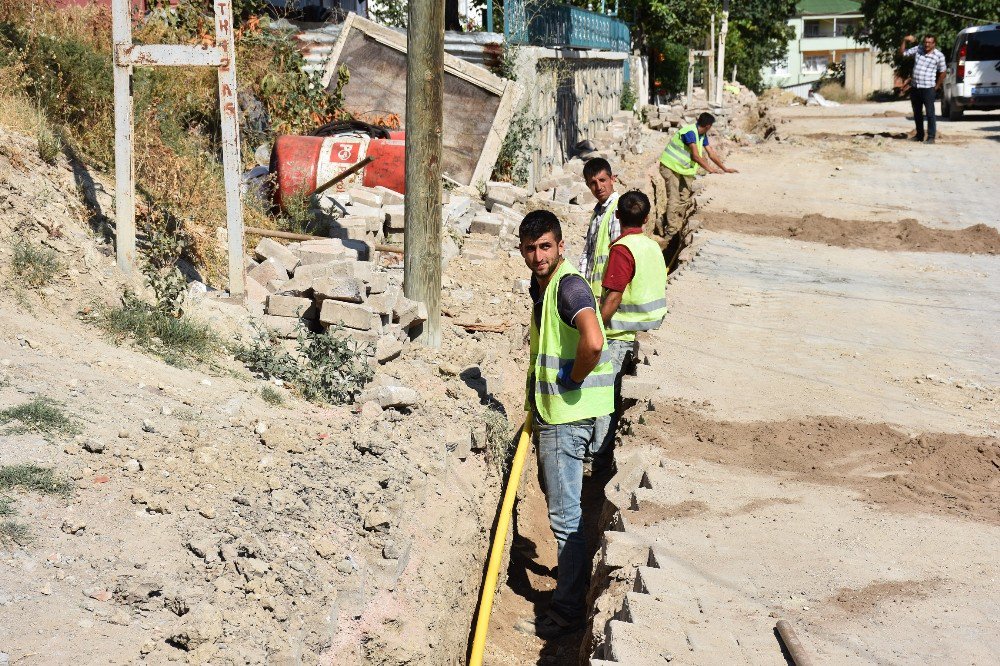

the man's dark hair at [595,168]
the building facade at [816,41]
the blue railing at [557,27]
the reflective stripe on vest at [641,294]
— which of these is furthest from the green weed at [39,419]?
the building facade at [816,41]

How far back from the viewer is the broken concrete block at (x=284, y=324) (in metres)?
7.07

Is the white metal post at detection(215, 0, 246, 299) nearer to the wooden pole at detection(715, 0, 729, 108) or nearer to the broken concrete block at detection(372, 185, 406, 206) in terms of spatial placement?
the broken concrete block at detection(372, 185, 406, 206)

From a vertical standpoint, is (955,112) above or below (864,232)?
above

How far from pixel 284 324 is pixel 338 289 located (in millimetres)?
443

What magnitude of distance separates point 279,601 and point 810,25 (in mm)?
78163

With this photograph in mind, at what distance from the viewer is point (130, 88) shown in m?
6.93

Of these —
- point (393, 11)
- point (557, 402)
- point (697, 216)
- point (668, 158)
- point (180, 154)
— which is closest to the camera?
point (557, 402)

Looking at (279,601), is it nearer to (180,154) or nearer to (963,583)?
(963,583)

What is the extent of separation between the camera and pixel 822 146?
22297 mm

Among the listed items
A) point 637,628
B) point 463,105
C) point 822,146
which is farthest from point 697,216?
point 637,628

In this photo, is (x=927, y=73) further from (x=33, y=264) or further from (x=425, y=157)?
(x=33, y=264)

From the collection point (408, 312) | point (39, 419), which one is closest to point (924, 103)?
point (408, 312)

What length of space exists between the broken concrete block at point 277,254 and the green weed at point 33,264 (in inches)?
77.5

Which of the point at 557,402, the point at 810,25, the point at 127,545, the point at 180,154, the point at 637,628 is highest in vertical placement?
the point at 810,25
